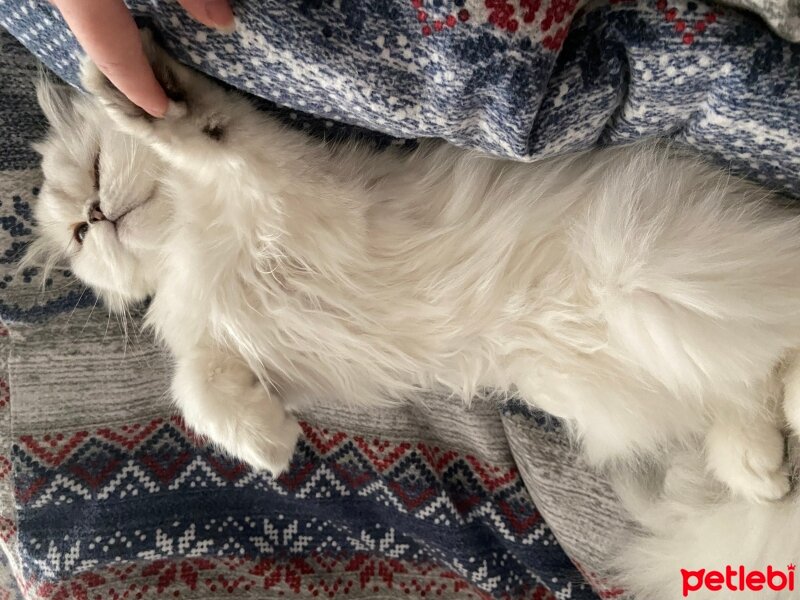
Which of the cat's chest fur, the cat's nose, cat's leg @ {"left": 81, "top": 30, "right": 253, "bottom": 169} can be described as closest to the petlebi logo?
the cat's chest fur

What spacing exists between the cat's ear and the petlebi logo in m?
1.15

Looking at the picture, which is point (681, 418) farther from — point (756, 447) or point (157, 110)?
point (157, 110)

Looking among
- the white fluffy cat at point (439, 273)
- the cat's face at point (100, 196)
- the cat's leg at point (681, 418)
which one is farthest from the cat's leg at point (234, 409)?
the cat's leg at point (681, 418)

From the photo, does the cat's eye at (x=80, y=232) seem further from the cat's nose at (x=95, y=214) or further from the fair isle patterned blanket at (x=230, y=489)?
the fair isle patterned blanket at (x=230, y=489)

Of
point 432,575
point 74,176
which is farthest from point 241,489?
point 74,176

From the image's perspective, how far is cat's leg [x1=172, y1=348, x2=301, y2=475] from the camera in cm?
85

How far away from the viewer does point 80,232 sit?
3.10 feet

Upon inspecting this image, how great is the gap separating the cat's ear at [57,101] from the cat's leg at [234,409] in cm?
42

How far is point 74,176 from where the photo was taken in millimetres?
912

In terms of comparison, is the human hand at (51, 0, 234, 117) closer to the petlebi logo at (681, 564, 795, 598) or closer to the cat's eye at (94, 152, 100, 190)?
the cat's eye at (94, 152, 100, 190)

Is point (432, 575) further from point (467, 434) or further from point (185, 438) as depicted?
point (185, 438)

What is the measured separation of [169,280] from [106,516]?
1.79 ft

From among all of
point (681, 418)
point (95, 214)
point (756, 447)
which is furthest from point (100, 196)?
point (756, 447)

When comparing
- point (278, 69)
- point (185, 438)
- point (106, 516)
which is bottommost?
point (106, 516)
